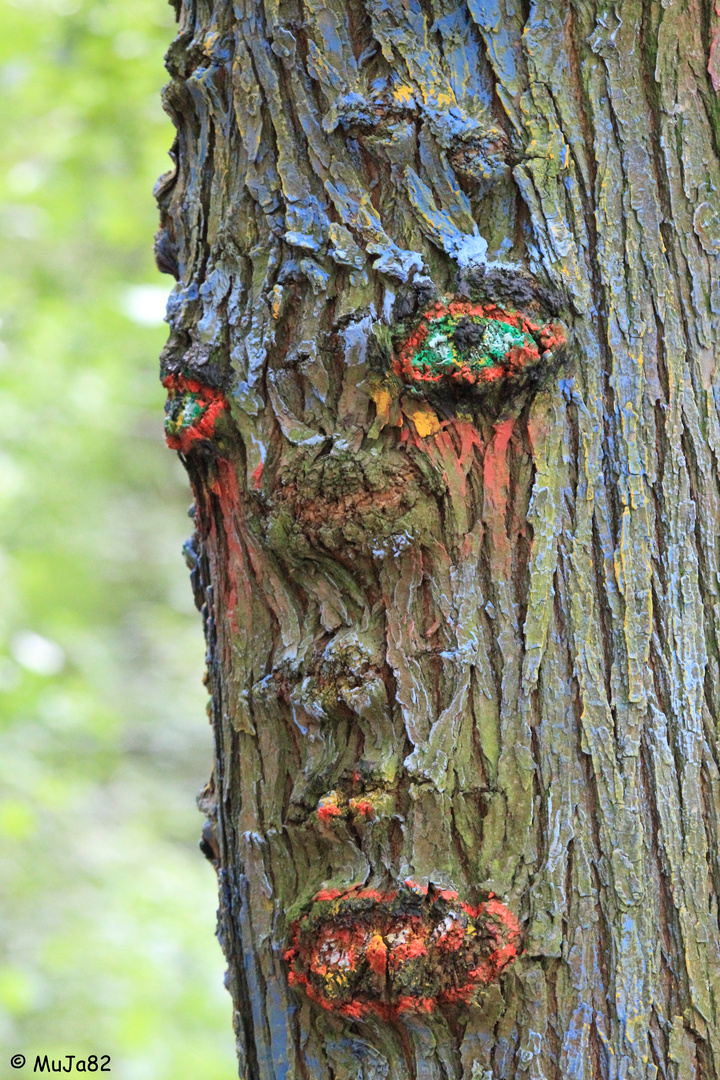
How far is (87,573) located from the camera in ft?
21.0

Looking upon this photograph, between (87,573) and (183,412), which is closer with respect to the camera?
(183,412)

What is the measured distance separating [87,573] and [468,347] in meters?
5.80

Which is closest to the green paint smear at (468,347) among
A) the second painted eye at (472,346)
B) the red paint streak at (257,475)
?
the second painted eye at (472,346)

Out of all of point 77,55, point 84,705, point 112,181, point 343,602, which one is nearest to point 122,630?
point 84,705

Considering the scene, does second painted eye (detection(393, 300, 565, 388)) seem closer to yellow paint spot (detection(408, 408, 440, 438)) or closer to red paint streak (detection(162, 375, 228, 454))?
yellow paint spot (detection(408, 408, 440, 438))

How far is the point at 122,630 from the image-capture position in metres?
7.07

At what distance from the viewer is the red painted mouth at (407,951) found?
94 cm

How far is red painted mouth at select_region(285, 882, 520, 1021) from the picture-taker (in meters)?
0.94

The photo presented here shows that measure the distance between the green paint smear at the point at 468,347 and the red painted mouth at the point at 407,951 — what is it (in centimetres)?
57

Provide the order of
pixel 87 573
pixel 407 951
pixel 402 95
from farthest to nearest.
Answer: pixel 87 573 < pixel 402 95 < pixel 407 951

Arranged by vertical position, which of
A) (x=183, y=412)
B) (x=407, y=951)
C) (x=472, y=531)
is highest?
(x=183, y=412)

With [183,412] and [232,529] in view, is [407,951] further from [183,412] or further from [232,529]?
[183,412]

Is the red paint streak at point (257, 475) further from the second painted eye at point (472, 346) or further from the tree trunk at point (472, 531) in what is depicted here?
the second painted eye at point (472, 346)

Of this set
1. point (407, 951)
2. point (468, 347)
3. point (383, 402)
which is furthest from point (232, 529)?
point (407, 951)
